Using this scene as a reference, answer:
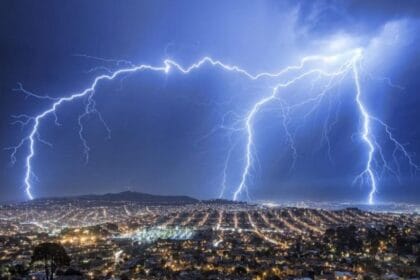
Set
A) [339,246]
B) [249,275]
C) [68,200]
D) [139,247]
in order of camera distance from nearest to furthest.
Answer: [249,275] → [339,246] → [139,247] → [68,200]

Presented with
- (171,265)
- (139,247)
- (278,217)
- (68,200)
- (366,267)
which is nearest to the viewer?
(366,267)

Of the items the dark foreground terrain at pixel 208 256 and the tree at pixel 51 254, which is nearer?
the tree at pixel 51 254

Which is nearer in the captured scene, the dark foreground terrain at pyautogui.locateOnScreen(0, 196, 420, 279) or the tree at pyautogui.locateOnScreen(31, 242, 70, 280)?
the tree at pyautogui.locateOnScreen(31, 242, 70, 280)

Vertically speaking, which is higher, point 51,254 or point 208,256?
point 51,254

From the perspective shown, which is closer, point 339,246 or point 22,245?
point 339,246

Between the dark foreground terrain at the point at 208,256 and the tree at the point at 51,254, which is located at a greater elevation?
the tree at the point at 51,254

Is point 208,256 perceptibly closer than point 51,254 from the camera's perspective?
No

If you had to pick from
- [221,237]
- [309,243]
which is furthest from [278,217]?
[309,243]

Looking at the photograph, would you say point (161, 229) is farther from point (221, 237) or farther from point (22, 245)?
point (22, 245)

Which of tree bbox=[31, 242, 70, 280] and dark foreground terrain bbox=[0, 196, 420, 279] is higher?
tree bbox=[31, 242, 70, 280]
